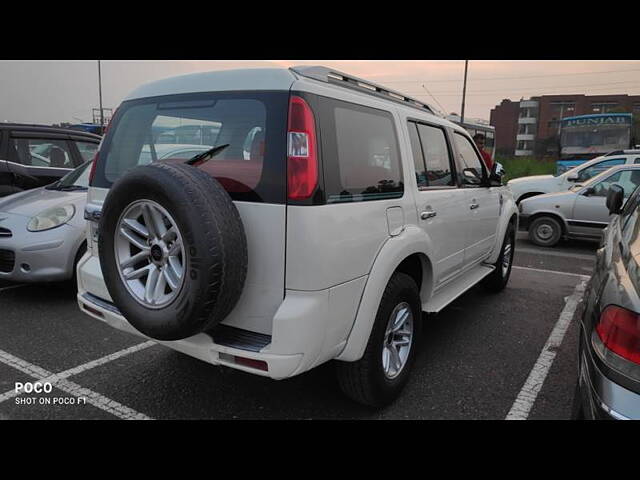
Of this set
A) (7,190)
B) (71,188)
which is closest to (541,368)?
(71,188)

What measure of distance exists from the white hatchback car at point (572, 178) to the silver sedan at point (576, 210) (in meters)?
0.92

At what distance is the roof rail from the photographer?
7.75ft

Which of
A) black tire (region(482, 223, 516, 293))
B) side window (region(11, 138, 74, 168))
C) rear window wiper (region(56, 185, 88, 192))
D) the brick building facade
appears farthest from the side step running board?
the brick building facade

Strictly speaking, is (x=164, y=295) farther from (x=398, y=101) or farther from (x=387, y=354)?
(x=398, y=101)

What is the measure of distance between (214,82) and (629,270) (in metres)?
2.21

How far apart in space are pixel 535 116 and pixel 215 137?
75870 mm

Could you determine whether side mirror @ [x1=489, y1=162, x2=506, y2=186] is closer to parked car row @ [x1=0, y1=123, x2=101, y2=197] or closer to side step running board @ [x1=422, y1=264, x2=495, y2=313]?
side step running board @ [x1=422, y1=264, x2=495, y2=313]

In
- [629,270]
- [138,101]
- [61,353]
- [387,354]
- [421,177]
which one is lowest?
[61,353]

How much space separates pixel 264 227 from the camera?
2199 millimetres

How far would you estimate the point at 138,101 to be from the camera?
2.81 meters

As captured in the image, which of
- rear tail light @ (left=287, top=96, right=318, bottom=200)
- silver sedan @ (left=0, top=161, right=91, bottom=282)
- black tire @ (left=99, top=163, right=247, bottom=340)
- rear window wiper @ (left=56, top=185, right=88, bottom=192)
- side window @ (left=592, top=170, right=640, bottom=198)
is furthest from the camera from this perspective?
side window @ (left=592, top=170, right=640, bottom=198)

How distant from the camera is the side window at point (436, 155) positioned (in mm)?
3366

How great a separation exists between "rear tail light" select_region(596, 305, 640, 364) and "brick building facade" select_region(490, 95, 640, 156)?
58183 mm
